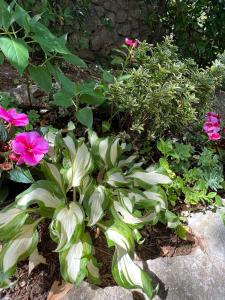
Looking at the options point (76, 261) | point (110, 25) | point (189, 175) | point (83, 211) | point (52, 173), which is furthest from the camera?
point (110, 25)

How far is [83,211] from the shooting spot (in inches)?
62.7

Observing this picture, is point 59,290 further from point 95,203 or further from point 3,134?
point 3,134

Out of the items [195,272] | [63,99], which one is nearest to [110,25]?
[63,99]

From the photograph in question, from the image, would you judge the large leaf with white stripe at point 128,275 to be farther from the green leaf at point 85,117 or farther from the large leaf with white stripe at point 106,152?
the green leaf at point 85,117

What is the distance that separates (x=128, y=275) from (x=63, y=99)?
39.3 inches

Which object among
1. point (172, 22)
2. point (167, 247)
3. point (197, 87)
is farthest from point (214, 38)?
point (167, 247)

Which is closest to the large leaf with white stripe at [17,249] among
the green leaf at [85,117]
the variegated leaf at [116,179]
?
the variegated leaf at [116,179]

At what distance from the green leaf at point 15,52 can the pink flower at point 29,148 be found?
1.11 ft

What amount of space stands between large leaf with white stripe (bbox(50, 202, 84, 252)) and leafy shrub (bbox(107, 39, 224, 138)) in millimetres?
725

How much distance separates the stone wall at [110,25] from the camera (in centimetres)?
432

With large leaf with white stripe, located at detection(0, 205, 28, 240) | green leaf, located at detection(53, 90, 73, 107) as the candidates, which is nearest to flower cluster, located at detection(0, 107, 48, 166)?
large leaf with white stripe, located at detection(0, 205, 28, 240)

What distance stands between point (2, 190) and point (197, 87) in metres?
1.24

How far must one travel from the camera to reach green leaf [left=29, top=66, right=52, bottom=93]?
6.44 ft

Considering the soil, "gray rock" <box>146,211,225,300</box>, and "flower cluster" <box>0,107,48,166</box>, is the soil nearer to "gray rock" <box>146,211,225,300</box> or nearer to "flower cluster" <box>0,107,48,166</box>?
"gray rock" <box>146,211,225,300</box>
